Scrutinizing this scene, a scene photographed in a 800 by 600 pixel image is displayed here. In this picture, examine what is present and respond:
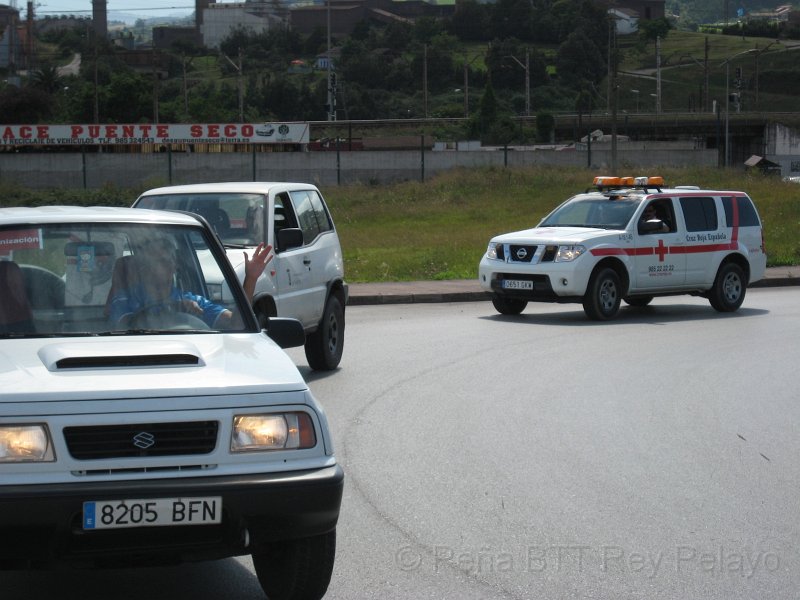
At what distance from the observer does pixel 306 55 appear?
618ft

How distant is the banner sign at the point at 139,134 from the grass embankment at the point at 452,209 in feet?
39.9

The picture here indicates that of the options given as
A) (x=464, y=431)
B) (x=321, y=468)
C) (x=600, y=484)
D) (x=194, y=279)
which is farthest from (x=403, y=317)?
(x=321, y=468)

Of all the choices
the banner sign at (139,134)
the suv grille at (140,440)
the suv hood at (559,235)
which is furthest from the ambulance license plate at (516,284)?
the banner sign at (139,134)

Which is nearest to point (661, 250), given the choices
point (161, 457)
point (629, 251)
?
point (629, 251)

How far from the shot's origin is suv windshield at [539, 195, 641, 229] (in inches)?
716

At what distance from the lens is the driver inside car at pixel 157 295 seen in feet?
18.8

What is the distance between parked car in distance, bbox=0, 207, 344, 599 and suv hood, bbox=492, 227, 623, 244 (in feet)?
40.3

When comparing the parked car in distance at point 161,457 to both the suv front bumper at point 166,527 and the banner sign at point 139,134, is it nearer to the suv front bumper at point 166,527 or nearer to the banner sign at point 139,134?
the suv front bumper at point 166,527

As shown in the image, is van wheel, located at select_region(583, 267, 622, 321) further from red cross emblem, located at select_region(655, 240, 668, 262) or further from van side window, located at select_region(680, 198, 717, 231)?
van side window, located at select_region(680, 198, 717, 231)

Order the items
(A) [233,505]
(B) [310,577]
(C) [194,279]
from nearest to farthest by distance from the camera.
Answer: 1. (A) [233,505]
2. (B) [310,577]
3. (C) [194,279]

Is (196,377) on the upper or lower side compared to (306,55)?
lower

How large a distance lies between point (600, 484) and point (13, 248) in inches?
149

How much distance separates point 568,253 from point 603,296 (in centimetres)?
87

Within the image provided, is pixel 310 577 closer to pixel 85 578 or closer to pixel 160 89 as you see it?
pixel 85 578
